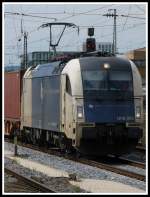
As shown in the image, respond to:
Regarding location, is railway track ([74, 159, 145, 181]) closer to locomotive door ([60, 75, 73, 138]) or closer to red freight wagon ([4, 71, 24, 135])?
locomotive door ([60, 75, 73, 138])

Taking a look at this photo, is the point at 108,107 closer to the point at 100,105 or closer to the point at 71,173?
the point at 100,105

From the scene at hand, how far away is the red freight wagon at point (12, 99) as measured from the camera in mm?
26703

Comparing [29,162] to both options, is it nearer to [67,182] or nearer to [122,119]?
[122,119]

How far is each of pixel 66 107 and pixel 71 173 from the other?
3.26 metres

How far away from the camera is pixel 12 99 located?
28.3 meters

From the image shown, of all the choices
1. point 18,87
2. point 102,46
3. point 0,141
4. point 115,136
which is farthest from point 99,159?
point 102,46

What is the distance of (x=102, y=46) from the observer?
36.2 m

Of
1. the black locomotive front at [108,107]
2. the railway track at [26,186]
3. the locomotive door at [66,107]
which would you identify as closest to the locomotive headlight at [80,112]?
the black locomotive front at [108,107]

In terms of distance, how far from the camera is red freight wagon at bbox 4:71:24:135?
26.7 metres

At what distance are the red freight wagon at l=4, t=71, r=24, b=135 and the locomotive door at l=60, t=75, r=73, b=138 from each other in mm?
7782

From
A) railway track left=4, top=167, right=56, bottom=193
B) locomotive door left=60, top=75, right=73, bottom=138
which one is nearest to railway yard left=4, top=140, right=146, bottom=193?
railway track left=4, top=167, right=56, bottom=193

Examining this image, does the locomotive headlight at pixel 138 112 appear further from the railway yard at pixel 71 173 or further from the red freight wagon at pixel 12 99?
the red freight wagon at pixel 12 99

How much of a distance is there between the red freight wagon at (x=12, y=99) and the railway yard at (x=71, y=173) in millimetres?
5123

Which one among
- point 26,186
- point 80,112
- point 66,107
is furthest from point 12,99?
point 26,186
